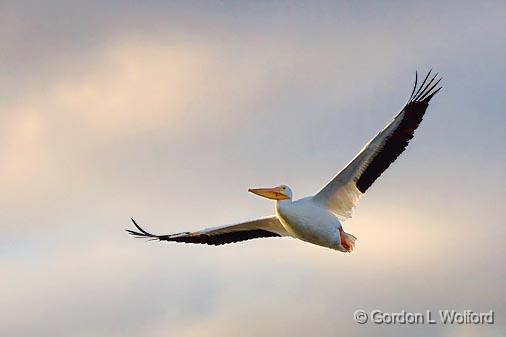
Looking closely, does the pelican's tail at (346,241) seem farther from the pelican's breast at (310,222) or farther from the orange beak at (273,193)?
the orange beak at (273,193)

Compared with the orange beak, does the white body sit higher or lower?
lower

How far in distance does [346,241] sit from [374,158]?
64.9 inches

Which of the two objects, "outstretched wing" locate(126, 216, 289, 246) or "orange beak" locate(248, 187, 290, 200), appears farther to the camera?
"outstretched wing" locate(126, 216, 289, 246)

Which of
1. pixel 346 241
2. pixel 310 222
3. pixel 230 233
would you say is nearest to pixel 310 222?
pixel 310 222

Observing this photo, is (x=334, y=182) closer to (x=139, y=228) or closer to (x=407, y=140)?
(x=407, y=140)

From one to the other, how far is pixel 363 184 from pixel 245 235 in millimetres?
2958

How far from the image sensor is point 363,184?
26375 millimetres

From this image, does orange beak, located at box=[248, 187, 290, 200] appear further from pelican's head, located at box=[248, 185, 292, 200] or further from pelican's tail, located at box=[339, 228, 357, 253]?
pelican's tail, located at box=[339, 228, 357, 253]

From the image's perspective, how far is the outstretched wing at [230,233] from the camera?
27.2m

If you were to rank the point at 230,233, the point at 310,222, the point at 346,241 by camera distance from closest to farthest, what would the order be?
the point at 310,222
the point at 346,241
the point at 230,233

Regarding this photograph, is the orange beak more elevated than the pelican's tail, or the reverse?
the orange beak

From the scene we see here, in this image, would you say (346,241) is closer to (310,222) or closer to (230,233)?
(310,222)

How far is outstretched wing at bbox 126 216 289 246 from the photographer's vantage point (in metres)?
27.2

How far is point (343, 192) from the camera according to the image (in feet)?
86.7
